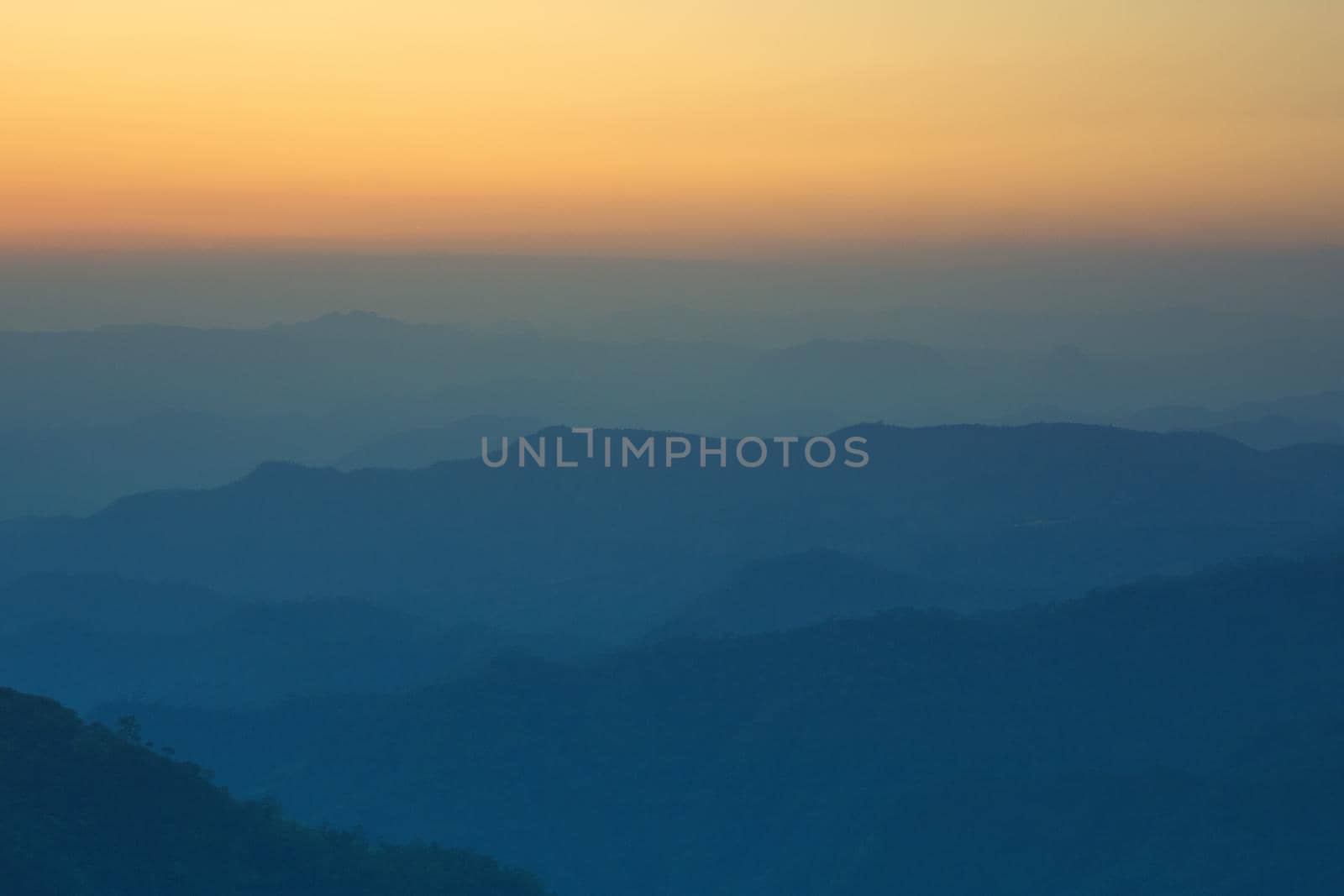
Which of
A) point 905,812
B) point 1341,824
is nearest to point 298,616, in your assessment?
point 905,812

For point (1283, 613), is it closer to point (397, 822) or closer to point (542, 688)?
point (542, 688)

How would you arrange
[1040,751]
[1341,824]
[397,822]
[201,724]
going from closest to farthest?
[1341,824], [1040,751], [397,822], [201,724]

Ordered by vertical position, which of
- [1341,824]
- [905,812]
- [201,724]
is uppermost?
[1341,824]

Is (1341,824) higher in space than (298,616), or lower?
higher

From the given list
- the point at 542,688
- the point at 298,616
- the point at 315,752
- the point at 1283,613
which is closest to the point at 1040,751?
the point at 1283,613

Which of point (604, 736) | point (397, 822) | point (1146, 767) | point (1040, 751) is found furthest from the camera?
point (604, 736)

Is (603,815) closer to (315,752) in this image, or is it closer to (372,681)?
(315,752)

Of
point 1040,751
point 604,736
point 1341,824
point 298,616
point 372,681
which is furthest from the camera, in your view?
point 298,616

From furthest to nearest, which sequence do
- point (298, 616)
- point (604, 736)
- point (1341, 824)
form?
point (298, 616), point (604, 736), point (1341, 824)

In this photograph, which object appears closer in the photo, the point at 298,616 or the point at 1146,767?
the point at 1146,767
